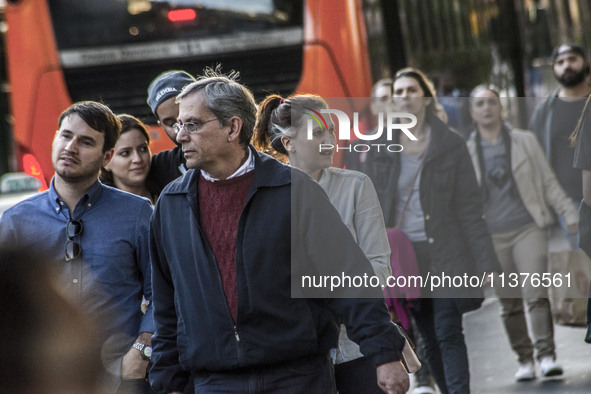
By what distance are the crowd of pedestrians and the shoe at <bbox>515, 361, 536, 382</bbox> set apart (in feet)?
3.17

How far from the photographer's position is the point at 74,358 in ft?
4.02

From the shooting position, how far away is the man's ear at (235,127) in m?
3.66

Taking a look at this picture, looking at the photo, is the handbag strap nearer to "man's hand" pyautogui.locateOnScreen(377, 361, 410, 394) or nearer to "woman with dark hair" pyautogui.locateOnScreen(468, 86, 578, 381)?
"woman with dark hair" pyautogui.locateOnScreen(468, 86, 578, 381)

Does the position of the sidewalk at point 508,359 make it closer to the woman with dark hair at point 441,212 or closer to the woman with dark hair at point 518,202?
the woman with dark hair at point 518,202

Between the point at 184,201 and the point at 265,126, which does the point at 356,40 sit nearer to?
the point at 265,126

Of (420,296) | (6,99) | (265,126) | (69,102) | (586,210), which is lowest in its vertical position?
(420,296)

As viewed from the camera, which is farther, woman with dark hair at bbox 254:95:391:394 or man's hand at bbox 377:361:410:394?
woman with dark hair at bbox 254:95:391:394

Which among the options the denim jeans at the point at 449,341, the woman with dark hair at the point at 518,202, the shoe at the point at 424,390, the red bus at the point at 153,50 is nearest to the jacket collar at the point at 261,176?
the denim jeans at the point at 449,341

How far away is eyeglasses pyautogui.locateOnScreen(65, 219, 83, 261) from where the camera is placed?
3979mm

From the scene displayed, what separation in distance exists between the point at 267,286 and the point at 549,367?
3749 millimetres

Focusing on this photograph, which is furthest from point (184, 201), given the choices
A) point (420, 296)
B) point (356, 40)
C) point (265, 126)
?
point (356, 40)

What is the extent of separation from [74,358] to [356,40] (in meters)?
8.59

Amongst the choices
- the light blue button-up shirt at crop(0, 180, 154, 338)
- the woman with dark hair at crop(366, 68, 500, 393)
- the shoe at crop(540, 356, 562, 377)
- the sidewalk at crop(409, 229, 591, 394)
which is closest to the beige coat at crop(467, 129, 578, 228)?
the sidewalk at crop(409, 229, 591, 394)

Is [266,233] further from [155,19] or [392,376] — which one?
[155,19]
